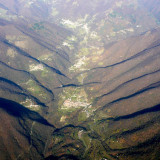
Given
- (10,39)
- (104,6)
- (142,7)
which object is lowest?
(10,39)

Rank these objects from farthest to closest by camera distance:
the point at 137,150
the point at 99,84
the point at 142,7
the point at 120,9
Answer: the point at 142,7, the point at 120,9, the point at 99,84, the point at 137,150

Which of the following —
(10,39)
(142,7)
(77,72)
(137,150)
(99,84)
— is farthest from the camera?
(142,7)

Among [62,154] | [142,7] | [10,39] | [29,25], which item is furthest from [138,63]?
[142,7]

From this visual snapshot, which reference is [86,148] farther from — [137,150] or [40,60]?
[40,60]

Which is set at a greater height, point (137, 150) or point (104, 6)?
point (104, 6)

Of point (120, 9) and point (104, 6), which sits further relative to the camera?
point (104, 6)

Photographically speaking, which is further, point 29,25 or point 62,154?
point 29,25

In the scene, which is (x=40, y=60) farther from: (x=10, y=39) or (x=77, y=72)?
(x=10, y=39)

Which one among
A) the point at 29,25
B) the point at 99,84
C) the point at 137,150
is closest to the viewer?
the point at 137,150

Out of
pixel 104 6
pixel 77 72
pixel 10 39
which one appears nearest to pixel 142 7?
pixel 104 6
